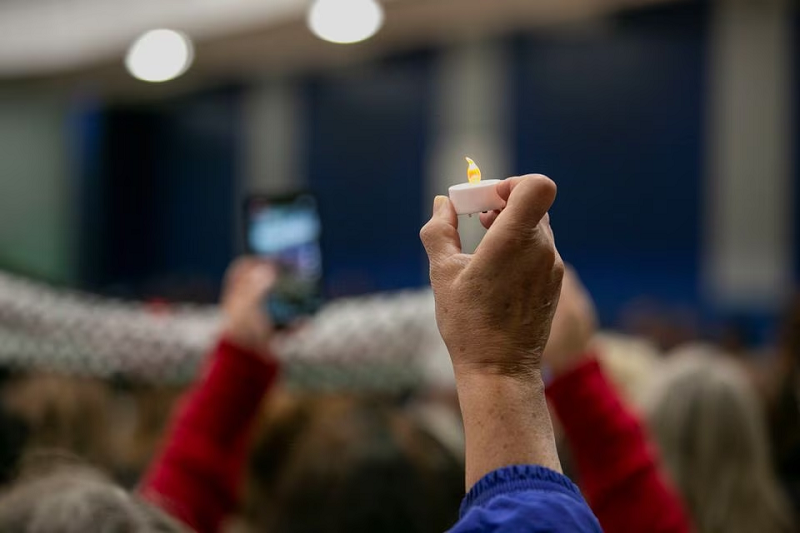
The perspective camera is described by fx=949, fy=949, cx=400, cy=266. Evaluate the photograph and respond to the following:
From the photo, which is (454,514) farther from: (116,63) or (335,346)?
(116,63)

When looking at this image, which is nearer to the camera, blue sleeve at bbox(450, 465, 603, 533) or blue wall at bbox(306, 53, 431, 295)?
blue sleeve at bbox(450, 465, 603, 533)


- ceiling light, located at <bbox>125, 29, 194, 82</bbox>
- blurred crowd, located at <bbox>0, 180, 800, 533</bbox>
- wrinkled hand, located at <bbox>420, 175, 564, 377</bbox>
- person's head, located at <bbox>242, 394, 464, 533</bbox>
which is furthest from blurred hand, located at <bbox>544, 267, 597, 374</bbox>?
ceiling light, located at <bbox>125, 29, 194, 82</bbox>

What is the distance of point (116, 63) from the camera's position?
8078mm

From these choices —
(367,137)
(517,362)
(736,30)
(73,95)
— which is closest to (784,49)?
(736,30)

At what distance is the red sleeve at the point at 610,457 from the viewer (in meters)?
1.11

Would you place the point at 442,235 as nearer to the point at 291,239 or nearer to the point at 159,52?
the point at 291,239

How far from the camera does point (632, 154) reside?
6.23 meters

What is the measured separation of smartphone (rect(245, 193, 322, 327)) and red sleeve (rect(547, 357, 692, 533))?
0.48 meters

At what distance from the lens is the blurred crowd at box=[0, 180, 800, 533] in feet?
2.31

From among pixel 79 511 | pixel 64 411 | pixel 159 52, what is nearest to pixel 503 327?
pixel 79 511

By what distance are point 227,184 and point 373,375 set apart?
7501 mm

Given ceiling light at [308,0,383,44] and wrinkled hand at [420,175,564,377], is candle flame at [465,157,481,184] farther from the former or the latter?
ceiling light at [308,0,383,44]

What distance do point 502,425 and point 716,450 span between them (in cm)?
105

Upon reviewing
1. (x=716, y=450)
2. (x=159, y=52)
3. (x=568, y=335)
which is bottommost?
(x=716, y=450)
